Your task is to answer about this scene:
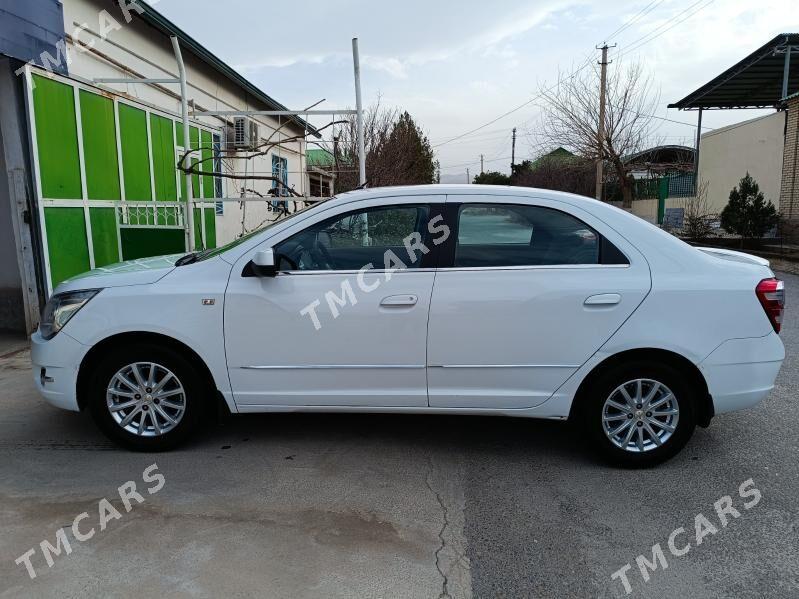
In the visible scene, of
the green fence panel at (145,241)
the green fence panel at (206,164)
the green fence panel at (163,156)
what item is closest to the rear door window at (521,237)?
the green fence panel at (145,241)

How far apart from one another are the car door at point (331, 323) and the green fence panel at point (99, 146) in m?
4.98

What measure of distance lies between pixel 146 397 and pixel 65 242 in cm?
417

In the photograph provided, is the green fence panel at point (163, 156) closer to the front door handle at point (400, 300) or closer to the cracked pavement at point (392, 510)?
the cracked pavement at point (392, 510)

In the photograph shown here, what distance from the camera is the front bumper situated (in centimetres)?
386

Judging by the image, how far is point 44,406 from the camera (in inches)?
193

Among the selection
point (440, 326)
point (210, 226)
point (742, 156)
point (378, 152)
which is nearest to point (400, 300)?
point (440, 326)

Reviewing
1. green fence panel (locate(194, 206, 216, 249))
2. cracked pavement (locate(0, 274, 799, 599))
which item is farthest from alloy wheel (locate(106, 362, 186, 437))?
green fence panel (locate(194, 206, 216, 249))

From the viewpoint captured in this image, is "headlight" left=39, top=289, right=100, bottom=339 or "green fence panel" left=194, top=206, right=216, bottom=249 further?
"green fence panel" left=194, top=206, right=216, bottom=249

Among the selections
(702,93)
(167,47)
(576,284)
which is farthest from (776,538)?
(702,93)

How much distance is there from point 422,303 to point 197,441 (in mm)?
1924

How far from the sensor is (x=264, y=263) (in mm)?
3629

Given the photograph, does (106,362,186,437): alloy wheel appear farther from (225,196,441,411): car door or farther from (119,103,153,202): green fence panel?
(119,103,153,202): green fence panel

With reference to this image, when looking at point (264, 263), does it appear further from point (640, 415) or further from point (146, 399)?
point (640, 415)

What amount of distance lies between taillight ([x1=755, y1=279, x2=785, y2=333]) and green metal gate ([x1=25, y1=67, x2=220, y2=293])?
256 inches
